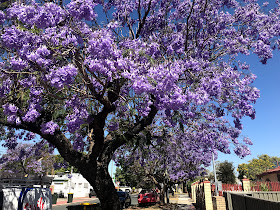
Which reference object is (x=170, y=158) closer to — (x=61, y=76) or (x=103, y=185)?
(x=103, y=185)

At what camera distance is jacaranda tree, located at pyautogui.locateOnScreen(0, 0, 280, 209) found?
6016mm

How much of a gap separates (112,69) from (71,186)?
142 ft

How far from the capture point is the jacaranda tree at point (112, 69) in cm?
602

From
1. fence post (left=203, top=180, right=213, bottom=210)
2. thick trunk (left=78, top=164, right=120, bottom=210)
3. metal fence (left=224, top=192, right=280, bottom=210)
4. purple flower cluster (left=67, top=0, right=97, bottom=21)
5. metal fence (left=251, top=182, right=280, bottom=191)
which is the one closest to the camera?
metal fence (left=224, top=192, right=280, bottom=210)

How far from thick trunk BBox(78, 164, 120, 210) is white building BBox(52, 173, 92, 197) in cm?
3855

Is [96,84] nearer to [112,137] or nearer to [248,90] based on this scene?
[112,137]

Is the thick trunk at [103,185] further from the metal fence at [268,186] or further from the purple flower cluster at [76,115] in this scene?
the metal fence at [268,186]

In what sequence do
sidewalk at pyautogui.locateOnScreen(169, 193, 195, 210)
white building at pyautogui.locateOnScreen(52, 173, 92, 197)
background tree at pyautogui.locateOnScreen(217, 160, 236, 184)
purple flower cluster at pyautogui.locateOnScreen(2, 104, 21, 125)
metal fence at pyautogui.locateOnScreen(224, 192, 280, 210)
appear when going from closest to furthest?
metal fence at pyautogui.locateOnScreen(224, 192, 280, 210)
purple flower cluster at pyautogui.locateOnScreen(2, 104, 21, 125)
sidewalk at pyautogui.locateOnScreen(169, 193, 195, 210)
background tree at pyautogui.locateOnScreen(217, 160, 236, 184)
white building at pyautogui.locateOnScreen(52, 173, 92, 197)

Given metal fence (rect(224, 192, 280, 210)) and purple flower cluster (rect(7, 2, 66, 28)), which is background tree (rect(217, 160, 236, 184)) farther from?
purple flower cluster (rect(7, 2, 66, 28))

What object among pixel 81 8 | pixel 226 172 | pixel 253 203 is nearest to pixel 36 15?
pixel 81 8

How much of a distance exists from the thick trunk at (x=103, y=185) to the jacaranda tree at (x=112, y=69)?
3 centimetres

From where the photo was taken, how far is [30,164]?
26609 mm

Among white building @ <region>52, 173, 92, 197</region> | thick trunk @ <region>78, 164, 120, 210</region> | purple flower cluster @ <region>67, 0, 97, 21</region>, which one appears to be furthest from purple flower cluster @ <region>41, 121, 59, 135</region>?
white building @ <region>52, 173, 92, 197</region>

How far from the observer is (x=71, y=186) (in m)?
45.0
